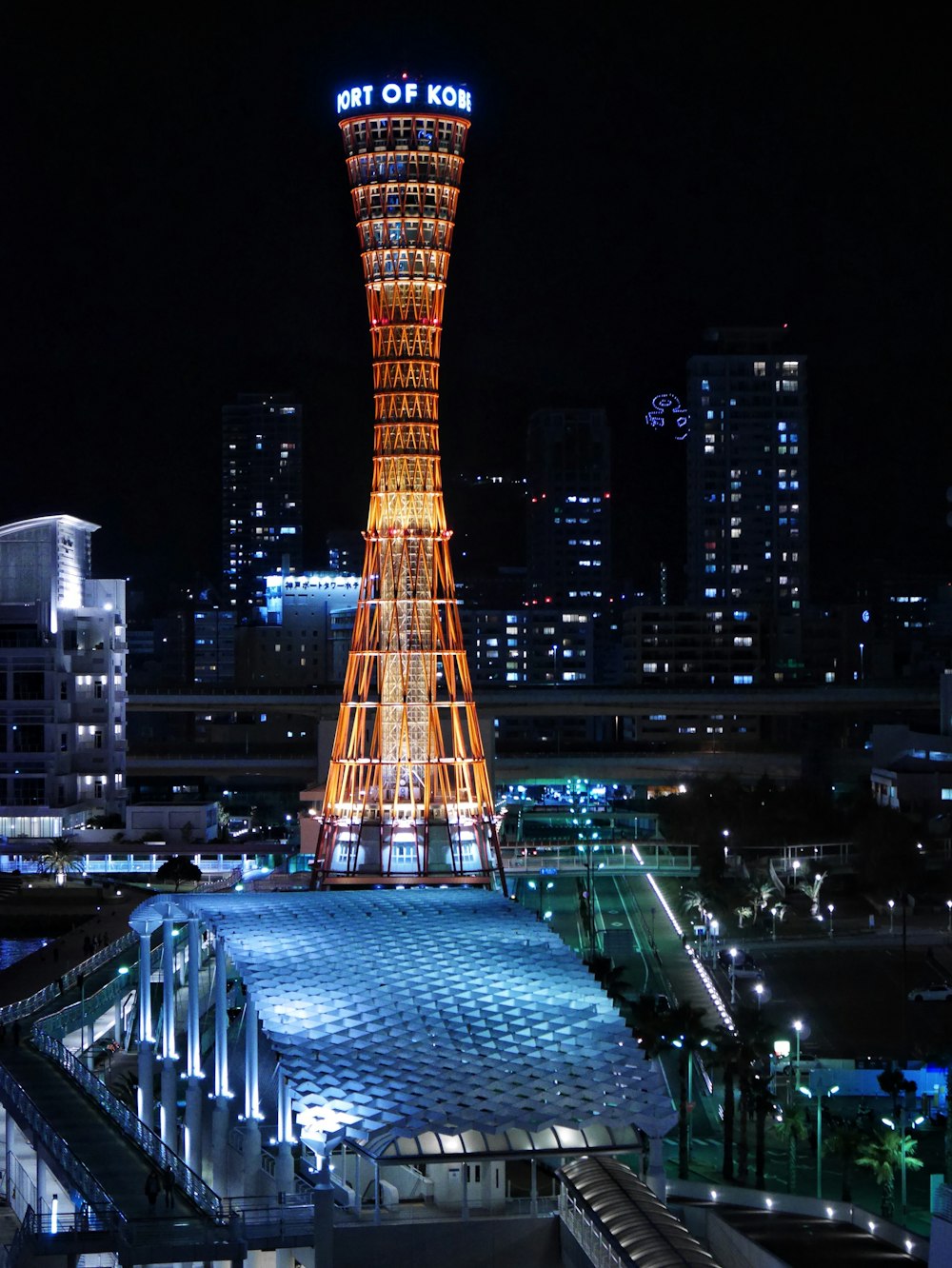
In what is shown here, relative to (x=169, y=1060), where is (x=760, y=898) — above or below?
below

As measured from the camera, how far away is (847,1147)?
97.2 ft

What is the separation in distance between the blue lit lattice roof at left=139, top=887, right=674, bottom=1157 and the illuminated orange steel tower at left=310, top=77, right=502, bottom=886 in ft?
Answer: 47.6

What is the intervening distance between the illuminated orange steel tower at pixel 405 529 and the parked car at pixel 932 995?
11.7m

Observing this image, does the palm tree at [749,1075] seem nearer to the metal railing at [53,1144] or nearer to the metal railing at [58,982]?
the metal railing at [53,1144]

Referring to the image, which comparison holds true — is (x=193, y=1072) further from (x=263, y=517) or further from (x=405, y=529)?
(x=263, y=517)

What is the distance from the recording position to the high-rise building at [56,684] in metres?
70.0

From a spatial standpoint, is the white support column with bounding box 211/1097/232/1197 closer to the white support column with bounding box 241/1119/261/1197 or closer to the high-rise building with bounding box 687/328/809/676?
the white support column with bounding box 241/1119/261/1197

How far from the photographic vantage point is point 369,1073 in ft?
87.1

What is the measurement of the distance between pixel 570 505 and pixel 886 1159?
447ft

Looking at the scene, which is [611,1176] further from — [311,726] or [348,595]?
[348,595]

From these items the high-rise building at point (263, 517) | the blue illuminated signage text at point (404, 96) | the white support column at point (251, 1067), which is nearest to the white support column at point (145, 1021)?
the white support column at point (251, 1067)

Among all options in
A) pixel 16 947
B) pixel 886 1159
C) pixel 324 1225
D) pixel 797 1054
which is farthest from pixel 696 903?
pixel 324 1225

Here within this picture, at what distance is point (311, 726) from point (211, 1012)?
82929mm

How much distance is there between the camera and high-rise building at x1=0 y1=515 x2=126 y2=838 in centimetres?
7000
